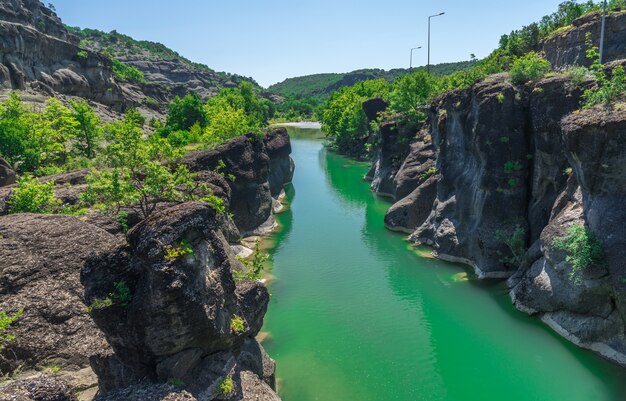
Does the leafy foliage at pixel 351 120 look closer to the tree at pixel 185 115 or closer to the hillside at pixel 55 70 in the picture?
the tree at pixel 185 115

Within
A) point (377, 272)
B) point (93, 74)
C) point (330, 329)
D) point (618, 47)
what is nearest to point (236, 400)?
point (330, 329)

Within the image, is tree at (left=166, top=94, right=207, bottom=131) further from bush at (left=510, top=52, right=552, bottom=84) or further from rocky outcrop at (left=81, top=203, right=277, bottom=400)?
rocky outcrop at (left=81, top=203, right=277, bottom=400)

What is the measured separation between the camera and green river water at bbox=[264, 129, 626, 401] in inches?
684

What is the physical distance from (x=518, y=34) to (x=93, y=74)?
6033cm

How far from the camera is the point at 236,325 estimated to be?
14.2m

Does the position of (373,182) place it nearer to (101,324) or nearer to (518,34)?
(518,34)

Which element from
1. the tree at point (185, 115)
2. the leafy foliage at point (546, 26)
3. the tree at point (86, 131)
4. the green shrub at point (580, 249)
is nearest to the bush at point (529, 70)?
the green shrub at point (580, 249)

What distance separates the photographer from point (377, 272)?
96.0 ft

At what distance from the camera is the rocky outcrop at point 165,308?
38.6 feet

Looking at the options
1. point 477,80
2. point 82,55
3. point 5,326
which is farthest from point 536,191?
point 82,55

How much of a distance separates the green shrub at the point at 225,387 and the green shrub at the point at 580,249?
15.8 m

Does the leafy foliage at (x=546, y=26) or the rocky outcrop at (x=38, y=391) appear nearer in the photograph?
the rocky outcrop at (x=38, y=391)

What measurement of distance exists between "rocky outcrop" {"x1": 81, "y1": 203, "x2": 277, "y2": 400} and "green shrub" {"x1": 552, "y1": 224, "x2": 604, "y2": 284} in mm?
15540

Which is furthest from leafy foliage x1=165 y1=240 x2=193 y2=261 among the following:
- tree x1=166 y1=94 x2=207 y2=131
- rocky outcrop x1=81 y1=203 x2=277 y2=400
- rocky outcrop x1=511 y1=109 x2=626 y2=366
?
tree x1=166 y1=94 x2=207 y2=131
